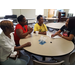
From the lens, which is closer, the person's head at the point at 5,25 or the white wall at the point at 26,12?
the person's head at the point at 5,25

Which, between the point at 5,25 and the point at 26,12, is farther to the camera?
the point at 26,12

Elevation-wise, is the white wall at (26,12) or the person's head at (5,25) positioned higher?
the white wall at (26,12)

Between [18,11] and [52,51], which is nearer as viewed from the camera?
[52,51]

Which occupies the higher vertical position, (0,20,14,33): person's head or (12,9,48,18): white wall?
(12,9,48,18): white wall

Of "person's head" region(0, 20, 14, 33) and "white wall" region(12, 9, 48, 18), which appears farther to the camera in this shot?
"white wall" region(12, 9, 48, 18)

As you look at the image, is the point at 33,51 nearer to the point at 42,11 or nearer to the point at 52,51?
the point at 52,51

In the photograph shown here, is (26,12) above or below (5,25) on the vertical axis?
above
